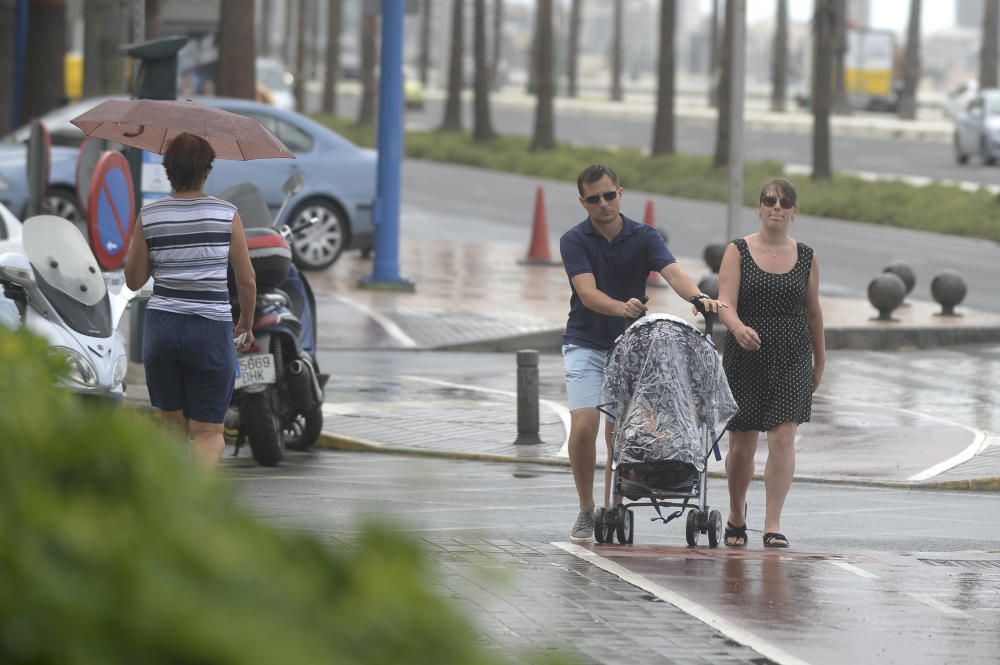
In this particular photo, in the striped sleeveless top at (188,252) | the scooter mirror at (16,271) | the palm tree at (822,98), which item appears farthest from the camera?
the palm tree at (822,98)

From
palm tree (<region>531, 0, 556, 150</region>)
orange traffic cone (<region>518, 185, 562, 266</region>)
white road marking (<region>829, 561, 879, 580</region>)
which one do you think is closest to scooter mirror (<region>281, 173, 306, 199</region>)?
white road marking (<region>829, 561, 879, 580</region>)

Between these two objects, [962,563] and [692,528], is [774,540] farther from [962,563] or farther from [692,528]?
[962,563]

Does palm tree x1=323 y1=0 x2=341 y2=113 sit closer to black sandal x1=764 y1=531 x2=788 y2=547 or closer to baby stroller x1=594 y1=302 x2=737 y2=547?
black sandal x1=764 y1=531 x2=788 y2=547

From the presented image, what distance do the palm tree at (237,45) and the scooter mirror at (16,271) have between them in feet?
55.3

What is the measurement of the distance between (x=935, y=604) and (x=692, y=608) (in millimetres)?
951

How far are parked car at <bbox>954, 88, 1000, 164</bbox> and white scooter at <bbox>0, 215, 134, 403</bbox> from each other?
39.3 metres

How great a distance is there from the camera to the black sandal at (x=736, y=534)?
8547 mm

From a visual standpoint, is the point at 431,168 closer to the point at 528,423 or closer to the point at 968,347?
the point at 968,347

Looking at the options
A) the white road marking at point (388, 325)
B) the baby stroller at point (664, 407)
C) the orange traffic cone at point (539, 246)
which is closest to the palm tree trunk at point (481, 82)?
the orange traffic cone at point (539, 246)

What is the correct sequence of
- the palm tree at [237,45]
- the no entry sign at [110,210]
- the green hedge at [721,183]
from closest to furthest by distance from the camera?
the no entry sign at [110,210] → the palm tree at [237,45] → the green hedge at [721,183]

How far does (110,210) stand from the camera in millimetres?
12195

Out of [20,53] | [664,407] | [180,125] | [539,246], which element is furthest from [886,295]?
[20,53]

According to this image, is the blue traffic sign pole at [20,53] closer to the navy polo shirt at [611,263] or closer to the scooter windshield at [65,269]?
the scooter windshield at [65,269]

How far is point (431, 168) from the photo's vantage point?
48750 millimetres
